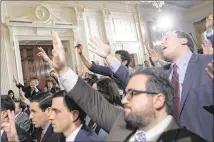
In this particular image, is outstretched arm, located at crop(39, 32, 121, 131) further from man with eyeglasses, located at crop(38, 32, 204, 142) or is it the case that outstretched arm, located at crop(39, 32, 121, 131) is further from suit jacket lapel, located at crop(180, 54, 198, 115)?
suit jacket lapel, located at crop(180, 54, 198, 115)

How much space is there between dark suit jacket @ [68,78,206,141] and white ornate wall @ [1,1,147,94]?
16.6 ft

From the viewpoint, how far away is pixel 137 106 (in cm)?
124

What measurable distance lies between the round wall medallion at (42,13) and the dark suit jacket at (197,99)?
5.93 metres

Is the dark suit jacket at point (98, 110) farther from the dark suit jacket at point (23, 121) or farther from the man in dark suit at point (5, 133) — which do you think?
the dark suit jacket at point (23, 121)

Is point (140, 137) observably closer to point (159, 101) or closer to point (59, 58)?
point (159, 101)

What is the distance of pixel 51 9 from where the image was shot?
719cm

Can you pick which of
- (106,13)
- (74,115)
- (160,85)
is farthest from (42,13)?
(160,85)

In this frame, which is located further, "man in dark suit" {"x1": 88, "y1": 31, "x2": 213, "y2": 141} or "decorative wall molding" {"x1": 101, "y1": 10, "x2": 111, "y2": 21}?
"decorative wall molding" {"x1": 101, "y1": 10, "x2": 111, "y2": 21}

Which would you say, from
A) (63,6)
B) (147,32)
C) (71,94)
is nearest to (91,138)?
Answer: (71,94)

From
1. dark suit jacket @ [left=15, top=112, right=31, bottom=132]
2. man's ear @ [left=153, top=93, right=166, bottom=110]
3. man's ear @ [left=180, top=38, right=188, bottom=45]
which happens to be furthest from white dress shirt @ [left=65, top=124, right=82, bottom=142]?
dark suit jacket @ [left=15, top=112, right=31, bottom=132]

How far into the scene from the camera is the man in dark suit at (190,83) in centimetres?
126

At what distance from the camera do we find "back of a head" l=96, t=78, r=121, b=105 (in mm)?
1886

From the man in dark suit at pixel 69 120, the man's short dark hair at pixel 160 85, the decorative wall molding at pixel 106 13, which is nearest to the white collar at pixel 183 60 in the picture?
the man's short dark hair at pixel 160 85

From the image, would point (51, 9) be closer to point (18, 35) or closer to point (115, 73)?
point (18, 35)
